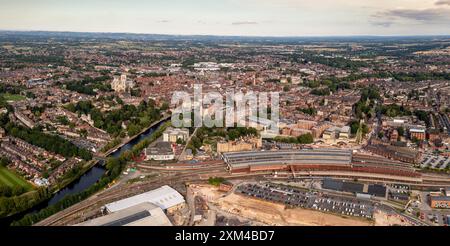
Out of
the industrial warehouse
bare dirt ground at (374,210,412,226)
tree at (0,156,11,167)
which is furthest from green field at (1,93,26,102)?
bare dirt ground at (374,210,412,226)

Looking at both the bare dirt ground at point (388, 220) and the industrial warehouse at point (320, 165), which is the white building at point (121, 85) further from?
the bare dirt ground at point (388, 220)

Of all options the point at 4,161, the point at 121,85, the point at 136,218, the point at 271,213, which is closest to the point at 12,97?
the point at 121,85

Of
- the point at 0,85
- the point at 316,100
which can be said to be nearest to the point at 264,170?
the point at 316,100

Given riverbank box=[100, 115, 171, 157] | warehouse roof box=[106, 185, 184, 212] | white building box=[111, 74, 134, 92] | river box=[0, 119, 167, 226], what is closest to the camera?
warehouse roof box=[106, 185, 184, 212]

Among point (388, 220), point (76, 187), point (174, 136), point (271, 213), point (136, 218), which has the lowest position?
point (76, 187)

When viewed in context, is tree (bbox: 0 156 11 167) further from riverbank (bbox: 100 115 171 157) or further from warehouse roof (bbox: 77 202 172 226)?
warehouse roof (bbox: 77 202 172 226)

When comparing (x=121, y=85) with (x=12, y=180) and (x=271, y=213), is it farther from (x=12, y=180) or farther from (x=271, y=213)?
(x=271, y=213)
